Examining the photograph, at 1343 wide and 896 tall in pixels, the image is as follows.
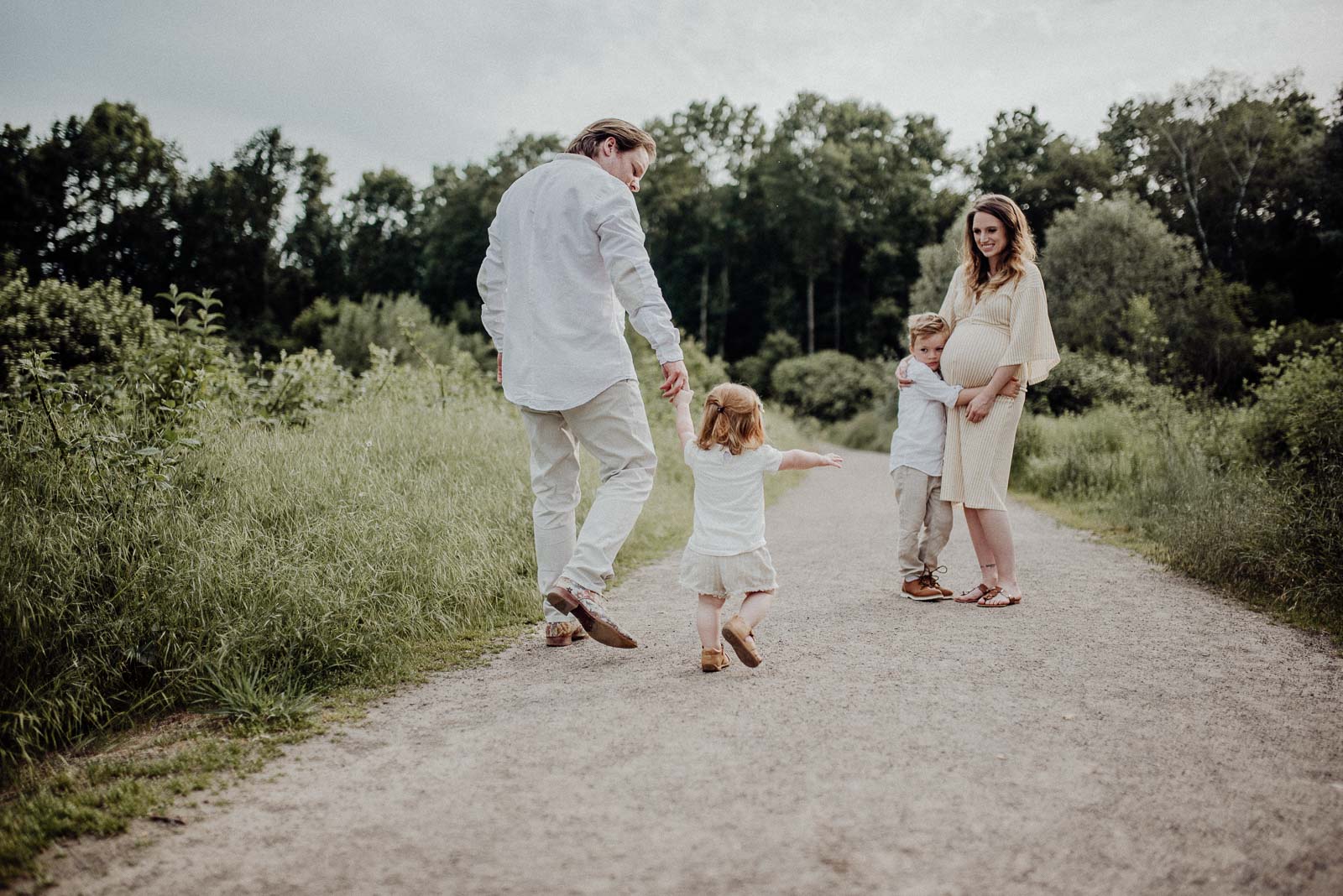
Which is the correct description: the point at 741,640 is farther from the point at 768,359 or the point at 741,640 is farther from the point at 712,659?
the point at 768,359

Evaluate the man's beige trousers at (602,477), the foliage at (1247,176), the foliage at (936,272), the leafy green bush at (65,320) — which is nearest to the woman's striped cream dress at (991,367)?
the man's beige trousers at (602,477)

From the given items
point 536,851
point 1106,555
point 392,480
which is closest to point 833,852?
point 536,851

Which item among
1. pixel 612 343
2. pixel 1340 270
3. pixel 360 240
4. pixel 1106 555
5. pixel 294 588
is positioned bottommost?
pixel 1106 555

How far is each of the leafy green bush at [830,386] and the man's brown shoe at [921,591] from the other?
95.4ft

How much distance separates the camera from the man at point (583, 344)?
3.92m

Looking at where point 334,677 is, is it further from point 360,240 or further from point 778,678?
point 360,240

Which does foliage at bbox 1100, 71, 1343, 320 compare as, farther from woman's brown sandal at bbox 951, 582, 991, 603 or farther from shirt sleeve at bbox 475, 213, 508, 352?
shirt sleeve at bbox 475, 213, 508, 352

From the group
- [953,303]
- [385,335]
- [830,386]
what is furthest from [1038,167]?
[953,303]

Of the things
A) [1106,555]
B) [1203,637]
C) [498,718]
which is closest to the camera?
[498,718]

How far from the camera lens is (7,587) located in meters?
3.41

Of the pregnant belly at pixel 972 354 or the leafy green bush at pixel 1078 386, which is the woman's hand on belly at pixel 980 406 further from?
the leafy green bush at pixel 1078 386

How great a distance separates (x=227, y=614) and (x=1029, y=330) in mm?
4190

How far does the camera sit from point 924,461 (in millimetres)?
5223

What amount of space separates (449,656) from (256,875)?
192 centimetres
